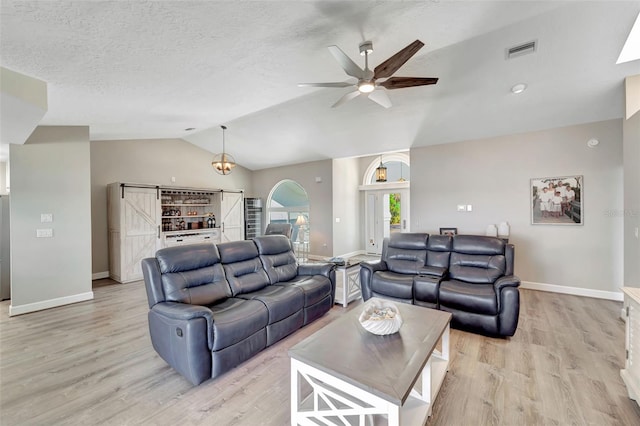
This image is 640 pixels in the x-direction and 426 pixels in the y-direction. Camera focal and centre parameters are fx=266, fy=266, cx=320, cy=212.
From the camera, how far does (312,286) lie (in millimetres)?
3307

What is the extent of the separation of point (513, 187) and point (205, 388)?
562cm

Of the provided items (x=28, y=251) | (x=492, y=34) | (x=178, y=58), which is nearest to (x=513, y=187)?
(x=492, y=34)

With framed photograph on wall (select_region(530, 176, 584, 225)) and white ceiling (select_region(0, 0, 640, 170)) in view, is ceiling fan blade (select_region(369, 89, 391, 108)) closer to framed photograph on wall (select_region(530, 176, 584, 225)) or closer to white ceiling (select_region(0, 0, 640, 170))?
white ceiling (select_region(0, 0, 640, 170))

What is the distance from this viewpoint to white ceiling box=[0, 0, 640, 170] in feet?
6.58

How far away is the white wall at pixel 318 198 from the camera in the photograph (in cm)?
730

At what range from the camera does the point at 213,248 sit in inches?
122

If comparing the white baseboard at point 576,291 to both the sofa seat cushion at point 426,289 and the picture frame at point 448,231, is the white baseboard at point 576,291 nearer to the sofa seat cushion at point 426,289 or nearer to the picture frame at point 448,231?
the picture frame at point 448,231

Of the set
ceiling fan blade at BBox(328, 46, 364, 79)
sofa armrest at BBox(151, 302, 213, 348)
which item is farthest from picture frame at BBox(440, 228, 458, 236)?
sofa armrest at BBox(151, 302, 213, 348)

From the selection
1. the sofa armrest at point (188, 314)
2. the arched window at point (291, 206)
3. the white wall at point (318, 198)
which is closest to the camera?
the sofa armrest at point (188, 314)

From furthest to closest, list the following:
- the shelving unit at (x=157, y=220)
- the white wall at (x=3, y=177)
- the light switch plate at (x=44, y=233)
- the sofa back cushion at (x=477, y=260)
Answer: the shelving unit at (x=157, y=220)
the white wall at (x=3, y=177)
the light switch plate at (x=44, y=233)
the sofa back cushion at (x=477, y=260)

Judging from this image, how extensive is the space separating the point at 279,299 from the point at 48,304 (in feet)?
12.7

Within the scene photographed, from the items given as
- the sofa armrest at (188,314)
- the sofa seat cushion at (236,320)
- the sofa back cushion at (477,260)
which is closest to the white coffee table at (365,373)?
the sofa seat cushion at (236,320)

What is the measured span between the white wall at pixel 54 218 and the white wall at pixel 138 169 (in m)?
1.72

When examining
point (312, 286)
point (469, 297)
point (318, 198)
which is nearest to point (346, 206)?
point (318, 198)
